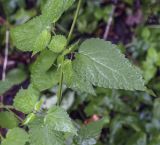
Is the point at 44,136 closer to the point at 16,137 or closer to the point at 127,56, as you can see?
the point at 16,137

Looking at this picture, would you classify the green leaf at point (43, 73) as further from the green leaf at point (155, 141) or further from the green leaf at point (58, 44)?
the green leaf at point (155, 141)

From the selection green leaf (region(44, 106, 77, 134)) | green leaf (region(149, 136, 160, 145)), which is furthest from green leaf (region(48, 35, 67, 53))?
green leaf (region(149, 136, 160, 145))

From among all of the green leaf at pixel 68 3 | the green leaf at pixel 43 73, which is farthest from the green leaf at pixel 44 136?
the green leaf at pixel 68 3

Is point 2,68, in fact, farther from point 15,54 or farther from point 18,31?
point 18,31

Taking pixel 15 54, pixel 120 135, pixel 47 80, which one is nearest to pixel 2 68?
pixel 15 54

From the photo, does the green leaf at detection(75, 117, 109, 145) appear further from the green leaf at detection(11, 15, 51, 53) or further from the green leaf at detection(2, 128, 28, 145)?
the green leaf at detection(11, 15, 51, 53)

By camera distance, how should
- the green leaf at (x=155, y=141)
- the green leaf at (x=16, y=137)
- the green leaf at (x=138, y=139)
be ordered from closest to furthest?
the green leaf at (x=16, y=137)
the green leaf at (x=155, y=141)
the green leaf at (x=138, y=139)
